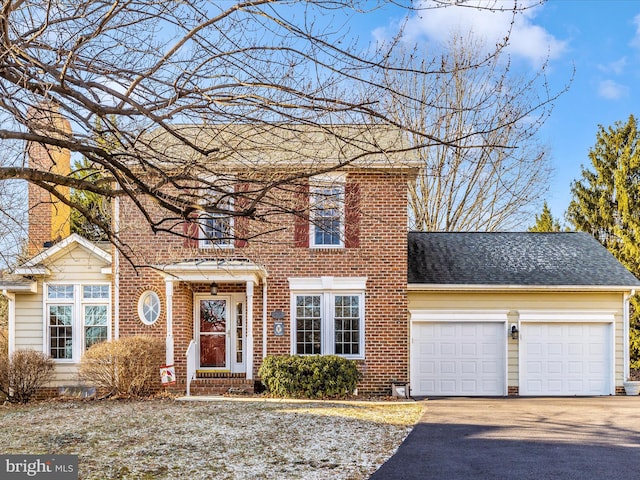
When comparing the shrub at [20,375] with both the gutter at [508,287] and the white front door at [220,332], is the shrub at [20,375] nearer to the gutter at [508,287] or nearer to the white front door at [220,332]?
the white front door at [220,332]

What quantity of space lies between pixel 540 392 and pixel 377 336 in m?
4.38

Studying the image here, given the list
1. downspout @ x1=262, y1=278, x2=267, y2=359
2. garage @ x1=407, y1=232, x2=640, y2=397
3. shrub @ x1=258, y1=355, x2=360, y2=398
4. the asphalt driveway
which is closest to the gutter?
garage @ x1=407, y1=232, x2=640, y2=397

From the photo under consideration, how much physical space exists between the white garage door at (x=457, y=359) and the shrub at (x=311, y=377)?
2342 millimetres

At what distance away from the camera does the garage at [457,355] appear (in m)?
16.2

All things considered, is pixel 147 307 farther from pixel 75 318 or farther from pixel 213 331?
pixel 75 318

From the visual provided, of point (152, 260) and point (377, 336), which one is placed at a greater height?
point (152, 260)

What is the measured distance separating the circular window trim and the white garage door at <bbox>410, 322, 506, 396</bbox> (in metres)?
6.09

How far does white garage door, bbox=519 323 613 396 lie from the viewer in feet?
53.8

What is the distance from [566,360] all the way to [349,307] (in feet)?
18.2

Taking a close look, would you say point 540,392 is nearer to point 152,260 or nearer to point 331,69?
point 152,260

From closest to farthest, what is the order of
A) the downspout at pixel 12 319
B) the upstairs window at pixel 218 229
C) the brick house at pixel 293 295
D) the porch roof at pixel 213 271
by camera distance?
1. the upstairs window at pixel 218 229
2. the porch roof at pixel 213 271
3. the brick house at pixel 293 295
4. the downspout at pixel 12 319

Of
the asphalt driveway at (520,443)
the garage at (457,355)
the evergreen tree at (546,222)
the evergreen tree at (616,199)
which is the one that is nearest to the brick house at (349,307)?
the garage at (457,355)

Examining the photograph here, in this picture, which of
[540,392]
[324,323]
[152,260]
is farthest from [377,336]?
[152,260]

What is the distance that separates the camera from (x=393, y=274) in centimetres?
1566
